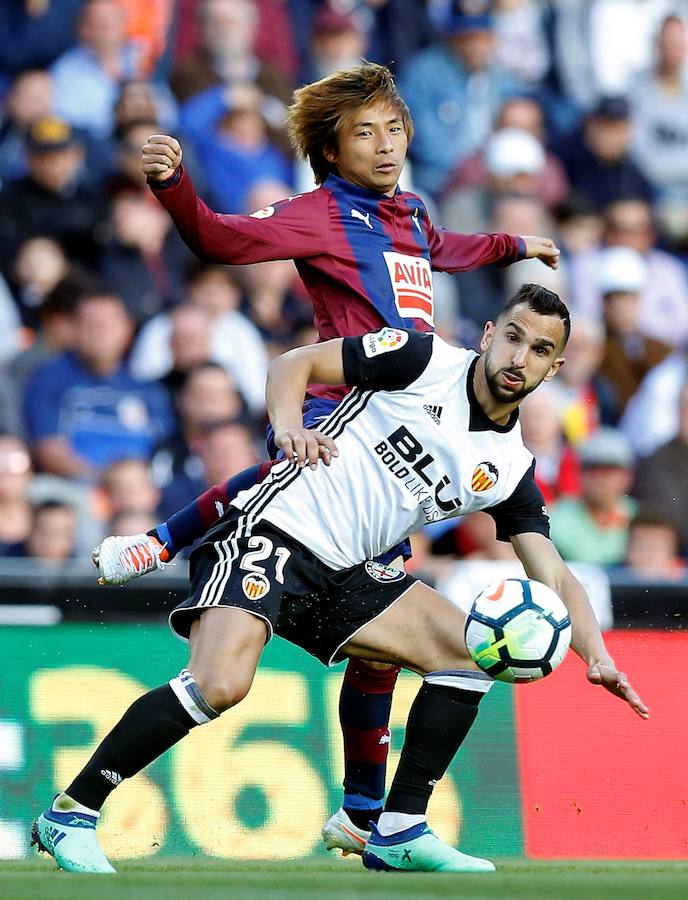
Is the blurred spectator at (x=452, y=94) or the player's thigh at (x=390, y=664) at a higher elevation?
the blurred spectator at (x=452, y=94)

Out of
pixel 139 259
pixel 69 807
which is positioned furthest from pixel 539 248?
pixel 139 259

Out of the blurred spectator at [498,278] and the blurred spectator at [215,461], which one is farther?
the blurred spectator at [498,278]

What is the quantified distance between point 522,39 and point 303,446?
7.97 metres

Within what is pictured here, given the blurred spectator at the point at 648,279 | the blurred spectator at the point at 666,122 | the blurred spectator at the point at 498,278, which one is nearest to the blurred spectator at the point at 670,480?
the blurred spectator at the point at 648,279

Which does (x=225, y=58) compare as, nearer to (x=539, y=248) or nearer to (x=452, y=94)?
(x=452, y=94)

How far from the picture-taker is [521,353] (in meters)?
5.04

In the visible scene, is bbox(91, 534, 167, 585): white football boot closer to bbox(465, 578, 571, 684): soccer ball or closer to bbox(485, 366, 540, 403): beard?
bbox(465, 578, 571, 684): soccer ball

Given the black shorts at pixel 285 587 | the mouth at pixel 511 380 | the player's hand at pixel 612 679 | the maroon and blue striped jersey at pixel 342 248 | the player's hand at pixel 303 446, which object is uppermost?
the maroon and blue striped jersey at pixel 342 248

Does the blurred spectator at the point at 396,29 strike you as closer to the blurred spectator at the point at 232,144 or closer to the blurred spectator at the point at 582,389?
the blurred spectator at the point at 232,144

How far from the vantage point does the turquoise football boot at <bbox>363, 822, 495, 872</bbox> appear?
514 cm

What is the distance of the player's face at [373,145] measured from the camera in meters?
5.54

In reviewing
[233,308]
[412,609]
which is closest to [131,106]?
[233,308]

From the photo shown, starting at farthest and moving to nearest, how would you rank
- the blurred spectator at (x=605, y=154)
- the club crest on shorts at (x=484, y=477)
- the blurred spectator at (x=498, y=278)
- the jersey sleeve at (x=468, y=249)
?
the blurred spectator at (x=605, y=154) → the blurred spectator at (x=498, y=278) → the jersey sleeve at (x=468, y=249) → the club crest on shorts at (x=484, y=477)

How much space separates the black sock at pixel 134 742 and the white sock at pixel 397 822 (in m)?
0.77
